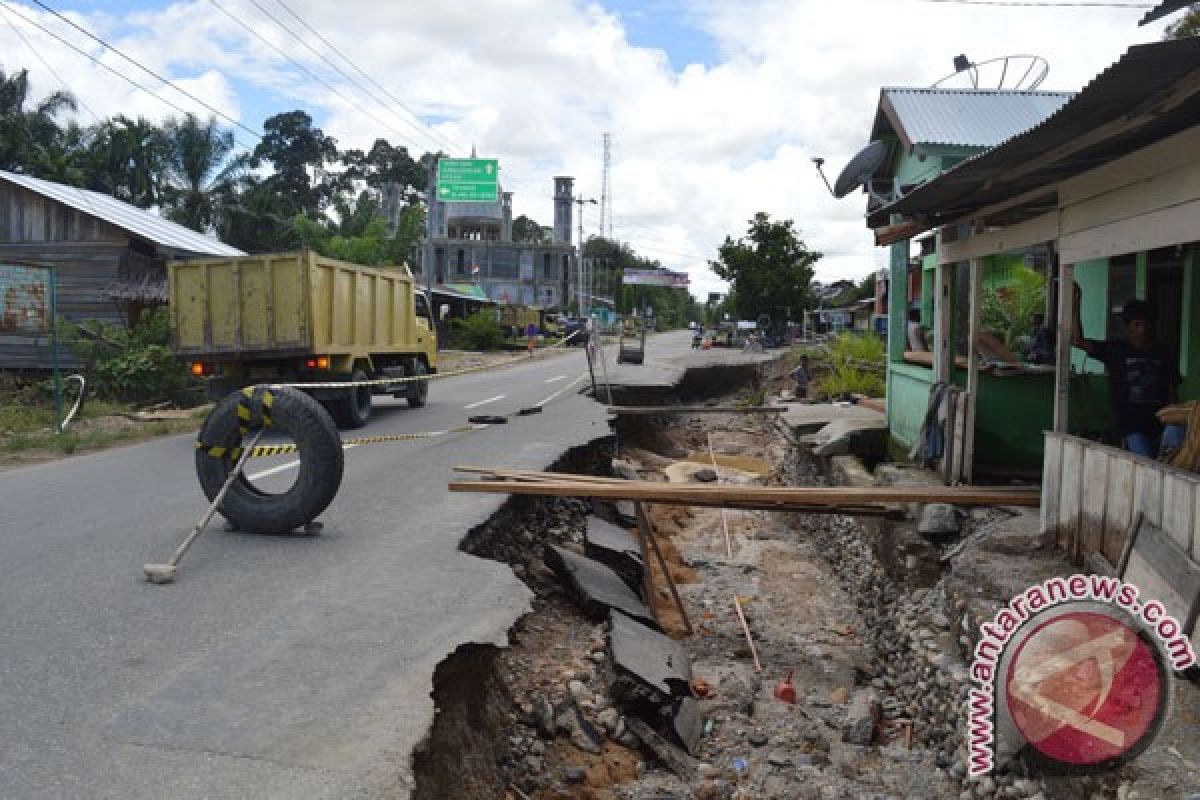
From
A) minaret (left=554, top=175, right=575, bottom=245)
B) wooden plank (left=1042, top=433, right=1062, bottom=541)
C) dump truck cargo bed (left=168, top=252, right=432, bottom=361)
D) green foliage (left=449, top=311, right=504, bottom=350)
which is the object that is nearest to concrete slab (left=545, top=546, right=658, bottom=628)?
wooden plank (left=1042, top=433, right=1062, bottom=541)

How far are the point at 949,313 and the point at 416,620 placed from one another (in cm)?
616

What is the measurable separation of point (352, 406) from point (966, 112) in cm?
892

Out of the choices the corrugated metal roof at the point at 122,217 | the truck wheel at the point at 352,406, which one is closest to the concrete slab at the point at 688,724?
the truck wheel at the point at 352,406

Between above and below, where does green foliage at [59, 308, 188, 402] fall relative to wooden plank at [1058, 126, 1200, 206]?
below

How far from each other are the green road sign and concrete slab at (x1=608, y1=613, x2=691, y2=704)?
39.1m

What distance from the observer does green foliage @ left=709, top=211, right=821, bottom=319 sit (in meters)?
46.5

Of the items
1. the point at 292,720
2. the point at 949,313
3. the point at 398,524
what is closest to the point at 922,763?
the point at 292,720

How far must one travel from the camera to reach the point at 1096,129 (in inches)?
193

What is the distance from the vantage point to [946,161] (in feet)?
35.5


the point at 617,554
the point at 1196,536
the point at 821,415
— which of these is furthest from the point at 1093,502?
the point at 821,415

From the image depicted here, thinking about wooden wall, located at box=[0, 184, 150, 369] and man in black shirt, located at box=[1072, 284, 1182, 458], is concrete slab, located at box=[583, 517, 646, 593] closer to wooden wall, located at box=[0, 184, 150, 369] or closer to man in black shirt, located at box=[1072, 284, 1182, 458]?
man in black shirt, located at box=[1072, 284, 1182, 458]

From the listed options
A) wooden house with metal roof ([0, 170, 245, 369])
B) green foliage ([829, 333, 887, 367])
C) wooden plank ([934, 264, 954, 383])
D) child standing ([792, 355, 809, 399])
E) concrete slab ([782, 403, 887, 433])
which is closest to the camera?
wooden plank ([934, 264, 954, 383])

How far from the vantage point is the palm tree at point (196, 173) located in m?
42.5

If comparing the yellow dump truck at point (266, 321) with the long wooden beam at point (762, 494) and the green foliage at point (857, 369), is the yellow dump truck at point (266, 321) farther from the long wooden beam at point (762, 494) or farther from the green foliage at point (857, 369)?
the green foliage at point (857, 369)
